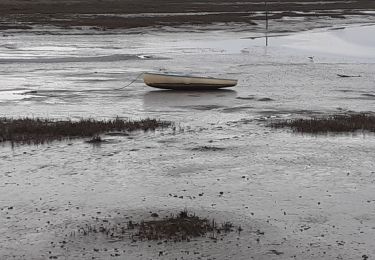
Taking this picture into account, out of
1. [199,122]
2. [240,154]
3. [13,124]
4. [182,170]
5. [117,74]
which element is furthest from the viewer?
[117,74]

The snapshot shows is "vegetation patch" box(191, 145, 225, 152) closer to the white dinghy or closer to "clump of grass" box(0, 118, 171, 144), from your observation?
"clump of grass" box(0, 118, 171, 144)

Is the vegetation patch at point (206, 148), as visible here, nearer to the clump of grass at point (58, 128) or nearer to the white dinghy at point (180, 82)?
the clump of grass at point (58, 128)

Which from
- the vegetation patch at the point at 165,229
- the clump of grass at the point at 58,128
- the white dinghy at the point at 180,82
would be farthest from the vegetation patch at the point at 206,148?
the white dinghy at the point at 180,82

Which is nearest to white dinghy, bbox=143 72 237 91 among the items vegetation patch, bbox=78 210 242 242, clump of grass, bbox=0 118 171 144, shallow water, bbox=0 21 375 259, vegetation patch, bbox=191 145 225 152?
shallow water, bbox=0 21 375 259

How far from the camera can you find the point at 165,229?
10828 mm

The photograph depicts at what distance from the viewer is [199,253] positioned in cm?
996

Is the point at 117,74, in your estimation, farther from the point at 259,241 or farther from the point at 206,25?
the point at 206,25

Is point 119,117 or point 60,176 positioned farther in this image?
point 119,117

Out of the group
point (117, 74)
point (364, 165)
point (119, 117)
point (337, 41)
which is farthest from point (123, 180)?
point (337, 41)

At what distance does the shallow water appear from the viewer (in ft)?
34.8

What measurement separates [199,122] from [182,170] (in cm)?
579

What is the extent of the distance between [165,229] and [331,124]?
1010 centimetres

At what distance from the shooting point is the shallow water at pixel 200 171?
10594mm

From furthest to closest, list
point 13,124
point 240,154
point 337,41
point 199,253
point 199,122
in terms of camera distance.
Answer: point 337,41, point 199,122, point 13,124, point 240,154, point 199,253
